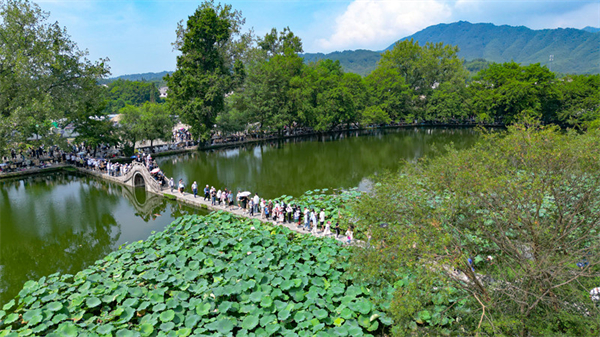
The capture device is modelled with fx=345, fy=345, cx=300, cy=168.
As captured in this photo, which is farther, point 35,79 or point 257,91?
point 257,91

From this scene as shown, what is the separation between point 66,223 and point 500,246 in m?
21.1

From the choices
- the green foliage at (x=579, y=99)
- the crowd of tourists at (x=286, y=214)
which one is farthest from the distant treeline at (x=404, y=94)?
the crowd of tourists at (x=286, y=214)

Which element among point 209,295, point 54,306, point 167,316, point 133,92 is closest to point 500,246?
point 209,295

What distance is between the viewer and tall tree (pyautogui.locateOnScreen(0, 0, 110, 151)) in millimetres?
25969

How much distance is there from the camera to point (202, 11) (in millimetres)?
37094

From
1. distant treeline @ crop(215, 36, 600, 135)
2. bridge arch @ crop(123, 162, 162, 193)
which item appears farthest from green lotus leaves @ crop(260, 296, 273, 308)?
distant treeline @ crop(215, 36, 600, 135)

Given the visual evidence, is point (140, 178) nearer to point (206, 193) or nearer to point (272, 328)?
point (206, 193)

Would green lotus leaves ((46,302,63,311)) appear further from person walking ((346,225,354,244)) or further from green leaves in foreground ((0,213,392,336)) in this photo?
person walking ((346,225,354,244))

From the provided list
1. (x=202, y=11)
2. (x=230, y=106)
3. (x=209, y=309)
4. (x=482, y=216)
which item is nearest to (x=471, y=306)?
(x=482, y=216)

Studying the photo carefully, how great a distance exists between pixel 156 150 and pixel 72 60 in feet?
39.5

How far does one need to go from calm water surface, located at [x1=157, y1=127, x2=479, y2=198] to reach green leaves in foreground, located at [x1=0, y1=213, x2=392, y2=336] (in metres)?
8.76

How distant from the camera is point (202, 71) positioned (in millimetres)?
38312

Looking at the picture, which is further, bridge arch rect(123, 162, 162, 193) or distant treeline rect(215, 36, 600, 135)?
distant treeline rect(215, 36, 600, 135)

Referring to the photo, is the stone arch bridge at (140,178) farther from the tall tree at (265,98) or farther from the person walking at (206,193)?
the tall tree at (265,98)
